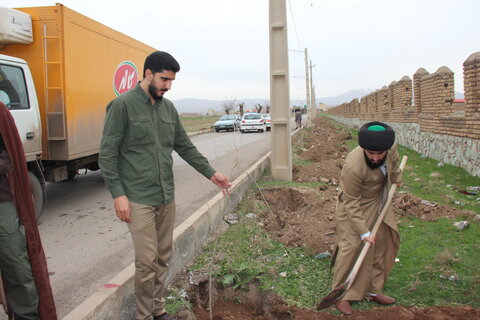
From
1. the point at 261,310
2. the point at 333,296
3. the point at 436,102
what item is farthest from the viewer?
the point at 436,102

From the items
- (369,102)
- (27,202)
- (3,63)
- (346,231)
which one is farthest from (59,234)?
(369,102)

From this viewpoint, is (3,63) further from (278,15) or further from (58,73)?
(278,15)

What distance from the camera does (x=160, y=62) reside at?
2814mm

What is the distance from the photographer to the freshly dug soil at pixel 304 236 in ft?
10.9

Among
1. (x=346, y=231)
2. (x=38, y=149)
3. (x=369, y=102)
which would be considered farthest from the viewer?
(x=369, y=102)

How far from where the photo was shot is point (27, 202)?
8.81 feet

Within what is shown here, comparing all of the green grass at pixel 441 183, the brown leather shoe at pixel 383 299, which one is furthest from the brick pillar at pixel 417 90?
the brown leather shoe at pixel 383 299

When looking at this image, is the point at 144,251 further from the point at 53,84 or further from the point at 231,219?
the point at 53,84

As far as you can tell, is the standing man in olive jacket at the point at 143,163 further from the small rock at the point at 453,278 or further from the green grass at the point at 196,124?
the green grass at the point at 196,124

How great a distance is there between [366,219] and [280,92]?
18.6 ft

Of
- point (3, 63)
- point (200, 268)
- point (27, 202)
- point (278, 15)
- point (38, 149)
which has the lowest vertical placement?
point (200, 268)

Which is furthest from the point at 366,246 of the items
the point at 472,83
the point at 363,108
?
the point at 363,108

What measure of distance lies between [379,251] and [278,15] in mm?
6435

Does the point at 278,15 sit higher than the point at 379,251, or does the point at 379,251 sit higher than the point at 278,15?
the point at 278,15
